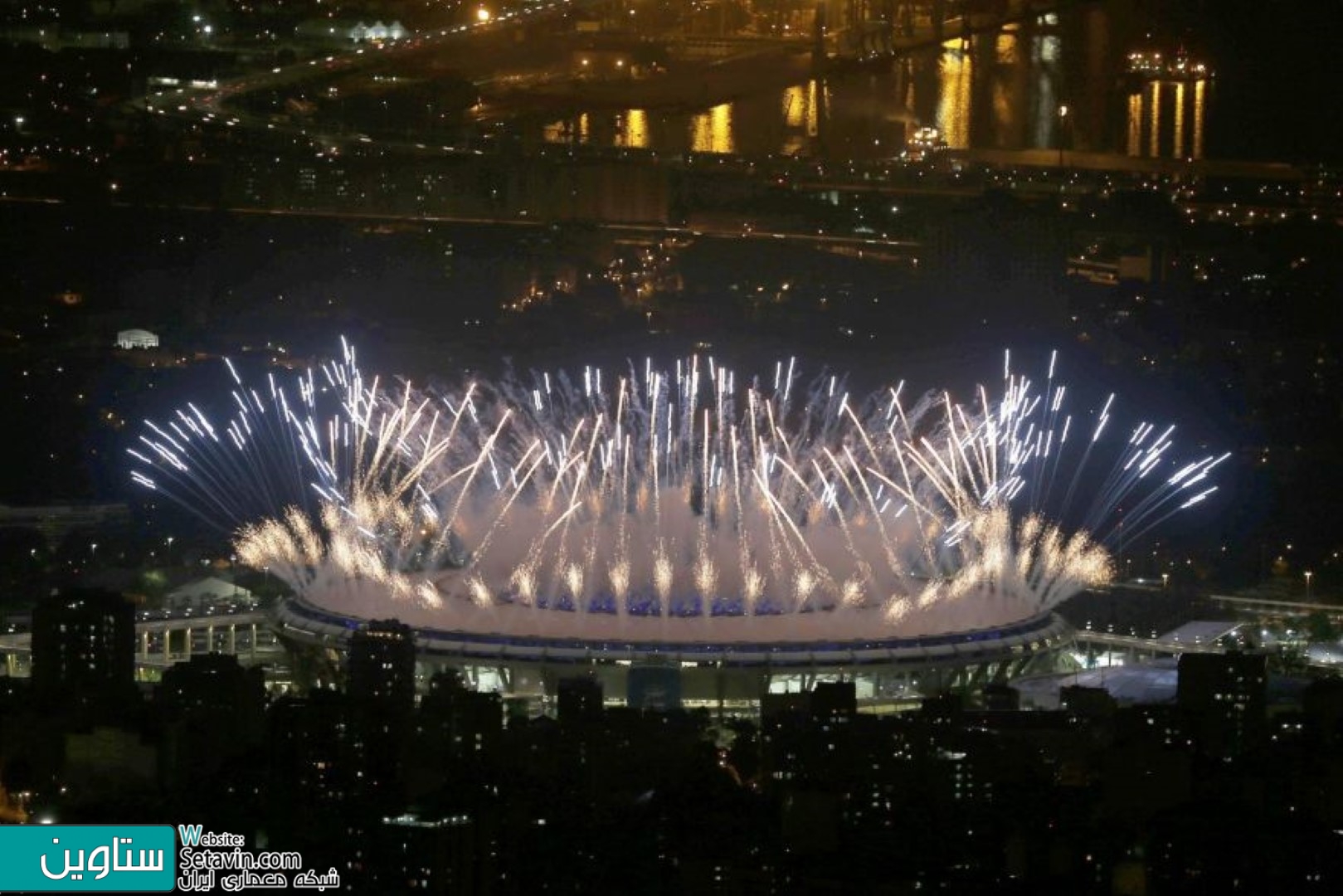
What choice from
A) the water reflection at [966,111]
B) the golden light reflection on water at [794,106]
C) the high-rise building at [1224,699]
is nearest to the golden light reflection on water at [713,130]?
the water reflection at [966,111]

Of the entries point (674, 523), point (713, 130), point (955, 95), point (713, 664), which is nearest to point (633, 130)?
point (713, 130)

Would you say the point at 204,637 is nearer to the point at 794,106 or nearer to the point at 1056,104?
the point at 794,106

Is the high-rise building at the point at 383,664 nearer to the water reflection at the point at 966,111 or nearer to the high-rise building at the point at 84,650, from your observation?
the high-rise building at the point at 84,650

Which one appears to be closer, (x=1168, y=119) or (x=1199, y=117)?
(x=1199, y=117)

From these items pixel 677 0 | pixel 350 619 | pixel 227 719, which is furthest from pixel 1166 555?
pixel 677 0

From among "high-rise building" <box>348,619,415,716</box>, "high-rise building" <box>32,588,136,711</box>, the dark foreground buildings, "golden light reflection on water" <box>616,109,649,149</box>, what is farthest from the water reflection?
the dark foreground buildings

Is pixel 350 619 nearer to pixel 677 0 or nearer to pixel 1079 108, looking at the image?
pixel 677 0
